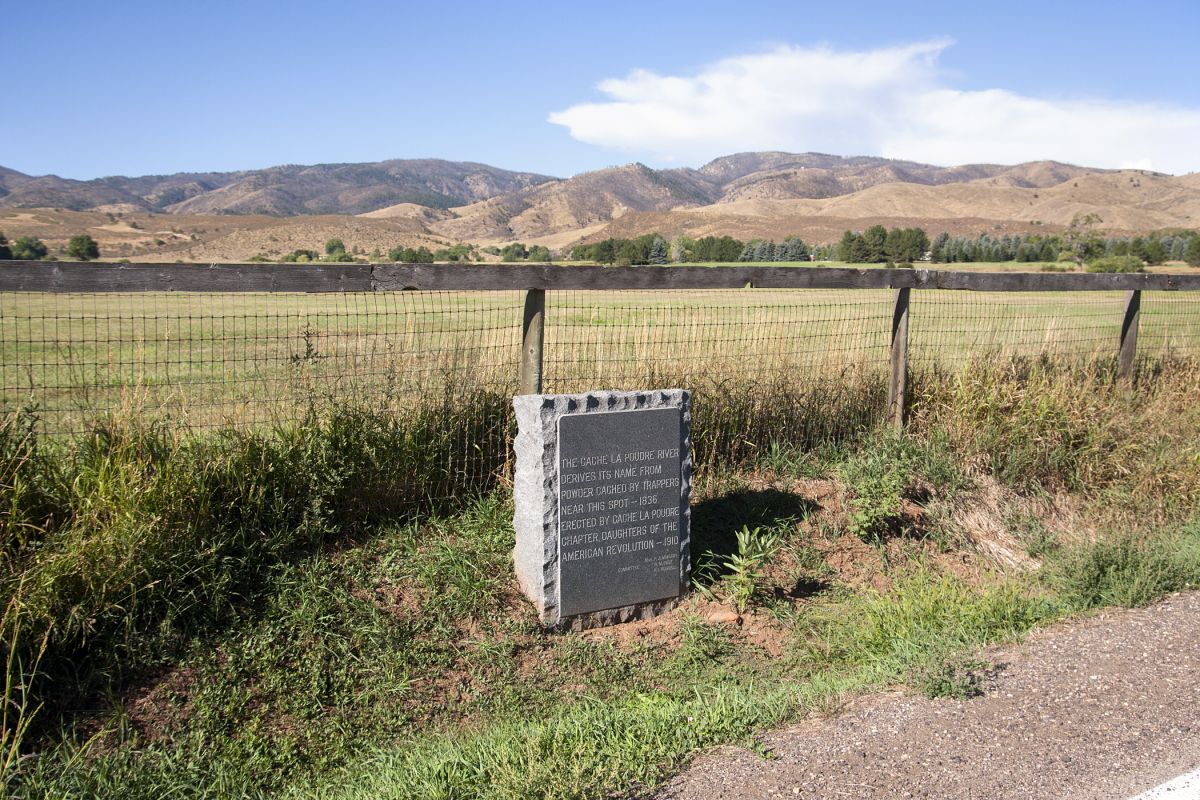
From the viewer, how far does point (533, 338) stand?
609cm

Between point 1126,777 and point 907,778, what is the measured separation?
2.63 ft

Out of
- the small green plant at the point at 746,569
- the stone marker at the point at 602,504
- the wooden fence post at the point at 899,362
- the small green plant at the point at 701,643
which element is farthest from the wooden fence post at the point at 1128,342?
the small green plant at the point at 701,643

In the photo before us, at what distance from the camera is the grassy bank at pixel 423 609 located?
3.89 meters

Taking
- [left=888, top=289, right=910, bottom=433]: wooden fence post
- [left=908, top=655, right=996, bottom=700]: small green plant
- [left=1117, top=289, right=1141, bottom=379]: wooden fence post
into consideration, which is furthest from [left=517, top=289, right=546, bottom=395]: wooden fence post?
[left=1117, top=289, right=1141, bottom=379]: wooden fence post

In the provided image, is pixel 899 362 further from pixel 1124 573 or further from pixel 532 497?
pixel 532 497

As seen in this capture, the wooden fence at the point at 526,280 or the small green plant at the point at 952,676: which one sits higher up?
the wooden fence at the point at 526,280

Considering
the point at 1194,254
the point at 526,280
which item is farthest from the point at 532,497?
the point at 1194,254

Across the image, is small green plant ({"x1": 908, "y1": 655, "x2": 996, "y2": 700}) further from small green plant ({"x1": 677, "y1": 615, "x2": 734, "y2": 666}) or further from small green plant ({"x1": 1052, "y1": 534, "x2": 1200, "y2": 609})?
small green plant ({"x1": 1052, "y1": 534, "x2": 1200, "y2": 609})

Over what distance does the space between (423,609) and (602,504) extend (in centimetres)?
122

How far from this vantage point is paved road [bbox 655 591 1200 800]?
3.18m

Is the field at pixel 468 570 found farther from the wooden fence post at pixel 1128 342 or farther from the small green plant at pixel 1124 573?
the wooden fence post at pixel 1128 342

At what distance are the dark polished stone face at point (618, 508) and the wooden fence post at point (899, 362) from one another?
3.34m

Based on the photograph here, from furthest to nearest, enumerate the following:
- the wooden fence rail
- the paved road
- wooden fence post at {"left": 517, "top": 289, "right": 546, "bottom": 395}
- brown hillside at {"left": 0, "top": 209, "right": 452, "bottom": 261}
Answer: brown hillside at {"left": 0, "top": 209, "right": 452, "bottom": 261} → wooden fence post at {"left": 517, "top": 289, "right": 546, "bottom": 395} → the wooden fence rail → the paved road

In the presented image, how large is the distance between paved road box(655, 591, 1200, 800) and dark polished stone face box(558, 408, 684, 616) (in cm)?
183
